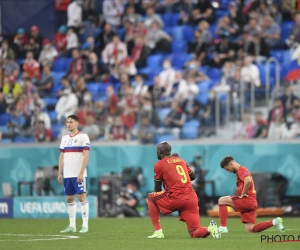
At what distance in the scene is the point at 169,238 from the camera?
13.3 metres

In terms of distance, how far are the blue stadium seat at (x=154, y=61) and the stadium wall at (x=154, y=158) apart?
4547mm

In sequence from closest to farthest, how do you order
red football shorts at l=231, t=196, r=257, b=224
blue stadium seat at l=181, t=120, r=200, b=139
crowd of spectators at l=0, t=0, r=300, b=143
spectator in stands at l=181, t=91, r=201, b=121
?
red football shorts at l=231, t=196, r=257, b=224 → spectator in stands at l=181, t=91, r=201, b=121 → blue stadium seat at l=181, t=120, r=200, b=139 → crowd of spectators at l=0, t=0, r=300, b=143

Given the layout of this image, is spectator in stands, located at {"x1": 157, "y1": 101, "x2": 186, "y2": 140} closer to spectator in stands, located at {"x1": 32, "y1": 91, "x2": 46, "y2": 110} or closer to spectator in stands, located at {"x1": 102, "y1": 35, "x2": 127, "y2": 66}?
spectator in stands, located at {"x1": 32, "y1": 91, "x2": 46, "y2": 110}

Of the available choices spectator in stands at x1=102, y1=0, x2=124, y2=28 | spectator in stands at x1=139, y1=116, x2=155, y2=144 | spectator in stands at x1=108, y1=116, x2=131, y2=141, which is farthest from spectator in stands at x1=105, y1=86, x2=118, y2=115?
spectator in stands at x1=102, y1=0, x2=124, y2=28

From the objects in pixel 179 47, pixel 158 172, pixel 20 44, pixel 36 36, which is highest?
pixel 36 36

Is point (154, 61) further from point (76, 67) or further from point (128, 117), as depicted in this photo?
point (128, 117)

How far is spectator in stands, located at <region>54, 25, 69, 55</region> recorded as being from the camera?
28.1 meters

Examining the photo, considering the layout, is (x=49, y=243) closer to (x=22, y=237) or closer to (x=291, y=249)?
(x=22, y=237)

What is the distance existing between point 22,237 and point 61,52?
14593 millimetres

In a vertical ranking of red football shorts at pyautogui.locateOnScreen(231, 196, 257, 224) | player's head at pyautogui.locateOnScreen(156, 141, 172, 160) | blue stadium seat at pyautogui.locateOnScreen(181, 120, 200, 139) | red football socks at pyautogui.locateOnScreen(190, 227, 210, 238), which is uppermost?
blue stadium seat at pyautogui.locateOnScreen(181, 120, 200, 139)

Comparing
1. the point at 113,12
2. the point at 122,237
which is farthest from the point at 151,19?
the point at 122,237

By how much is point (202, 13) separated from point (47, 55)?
5134 mm

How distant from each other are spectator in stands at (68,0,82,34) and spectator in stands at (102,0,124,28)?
861 mm

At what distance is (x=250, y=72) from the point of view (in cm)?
2281
